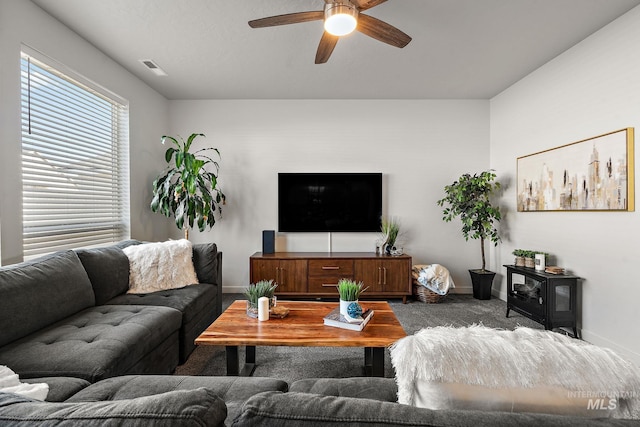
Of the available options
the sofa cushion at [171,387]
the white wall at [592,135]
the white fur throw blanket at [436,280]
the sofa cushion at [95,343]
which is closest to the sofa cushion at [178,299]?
the sofa cushion at [95,343]

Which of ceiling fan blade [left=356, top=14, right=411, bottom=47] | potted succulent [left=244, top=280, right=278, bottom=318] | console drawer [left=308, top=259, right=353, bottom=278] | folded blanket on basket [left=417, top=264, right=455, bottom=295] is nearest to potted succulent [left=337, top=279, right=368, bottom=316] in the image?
potted succulent [left=244, top=280, right=278, bottom=318]

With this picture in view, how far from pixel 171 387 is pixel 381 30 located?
233cm

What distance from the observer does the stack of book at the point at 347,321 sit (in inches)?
69.4

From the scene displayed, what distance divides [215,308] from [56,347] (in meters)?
1.46

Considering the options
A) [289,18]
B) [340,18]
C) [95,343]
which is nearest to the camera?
[95,343]

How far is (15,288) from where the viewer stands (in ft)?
5.30

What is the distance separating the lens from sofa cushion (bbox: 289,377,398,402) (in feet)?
3.41

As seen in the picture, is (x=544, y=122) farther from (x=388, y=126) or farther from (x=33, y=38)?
(x=33, y=38)

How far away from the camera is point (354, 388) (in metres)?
1.09

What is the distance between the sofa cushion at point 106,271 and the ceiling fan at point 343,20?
2.01 metres

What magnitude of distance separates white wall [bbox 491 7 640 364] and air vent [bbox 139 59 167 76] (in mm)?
4046

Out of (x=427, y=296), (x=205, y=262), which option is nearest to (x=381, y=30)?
(x=205, y=262)

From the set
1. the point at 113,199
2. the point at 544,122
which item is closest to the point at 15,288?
the point at 113,199

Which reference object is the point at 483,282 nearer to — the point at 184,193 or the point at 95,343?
the point at 184,193
